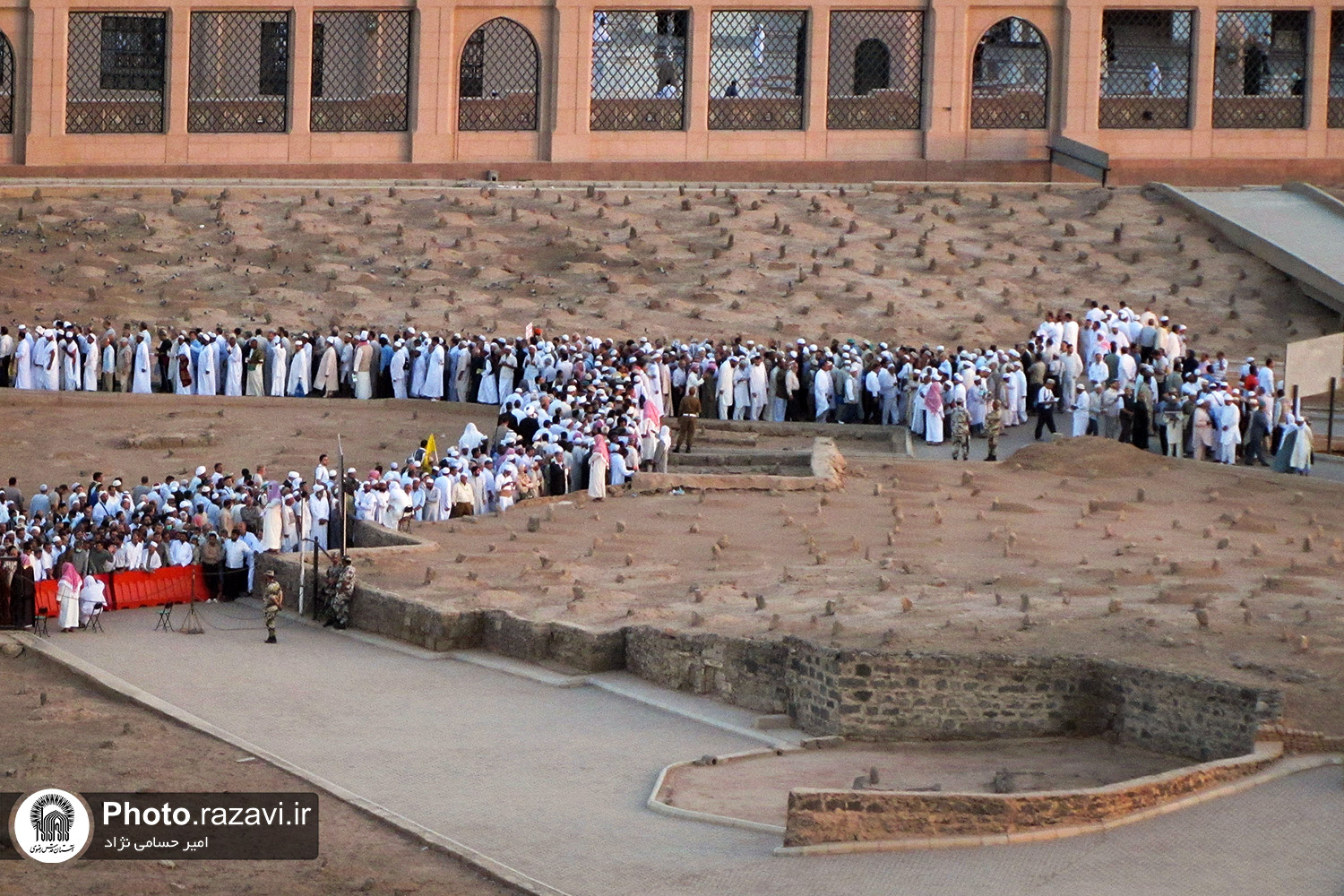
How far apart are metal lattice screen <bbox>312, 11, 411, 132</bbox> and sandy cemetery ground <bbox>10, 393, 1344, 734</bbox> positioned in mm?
12276

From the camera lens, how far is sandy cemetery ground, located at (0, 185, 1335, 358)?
112 feet

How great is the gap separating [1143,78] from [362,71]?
47.0ft

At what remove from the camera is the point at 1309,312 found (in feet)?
111

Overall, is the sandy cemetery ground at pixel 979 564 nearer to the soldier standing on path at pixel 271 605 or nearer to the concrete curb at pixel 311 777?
the soldier standing on path at pixel 271 605

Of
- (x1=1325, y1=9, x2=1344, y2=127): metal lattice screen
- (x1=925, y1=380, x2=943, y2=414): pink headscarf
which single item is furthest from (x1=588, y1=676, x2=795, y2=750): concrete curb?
(x1=1325, y1=9, x2=1344, y2=127): metal lattice screen

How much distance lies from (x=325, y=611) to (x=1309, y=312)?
18622 millimetres

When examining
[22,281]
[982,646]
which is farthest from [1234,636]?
[22,281]

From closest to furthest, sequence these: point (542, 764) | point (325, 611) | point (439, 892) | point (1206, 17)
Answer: point (439, 892) → point (542, 764) → point (325, 611) → point (1206, 17)

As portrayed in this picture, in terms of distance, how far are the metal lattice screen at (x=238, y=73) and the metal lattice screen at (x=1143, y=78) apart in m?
15.0

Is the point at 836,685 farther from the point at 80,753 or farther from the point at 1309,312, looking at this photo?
the point at 1309,312

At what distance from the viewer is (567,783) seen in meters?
16.0

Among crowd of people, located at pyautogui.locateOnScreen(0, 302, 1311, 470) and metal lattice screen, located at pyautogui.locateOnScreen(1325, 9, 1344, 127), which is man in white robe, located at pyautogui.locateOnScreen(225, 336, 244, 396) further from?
metal lattice screen, located at pyautogui.locateOnScreen(1325, 9, 1344, 127)

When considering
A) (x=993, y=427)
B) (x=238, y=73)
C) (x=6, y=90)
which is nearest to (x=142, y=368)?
(x=993, y=427)
